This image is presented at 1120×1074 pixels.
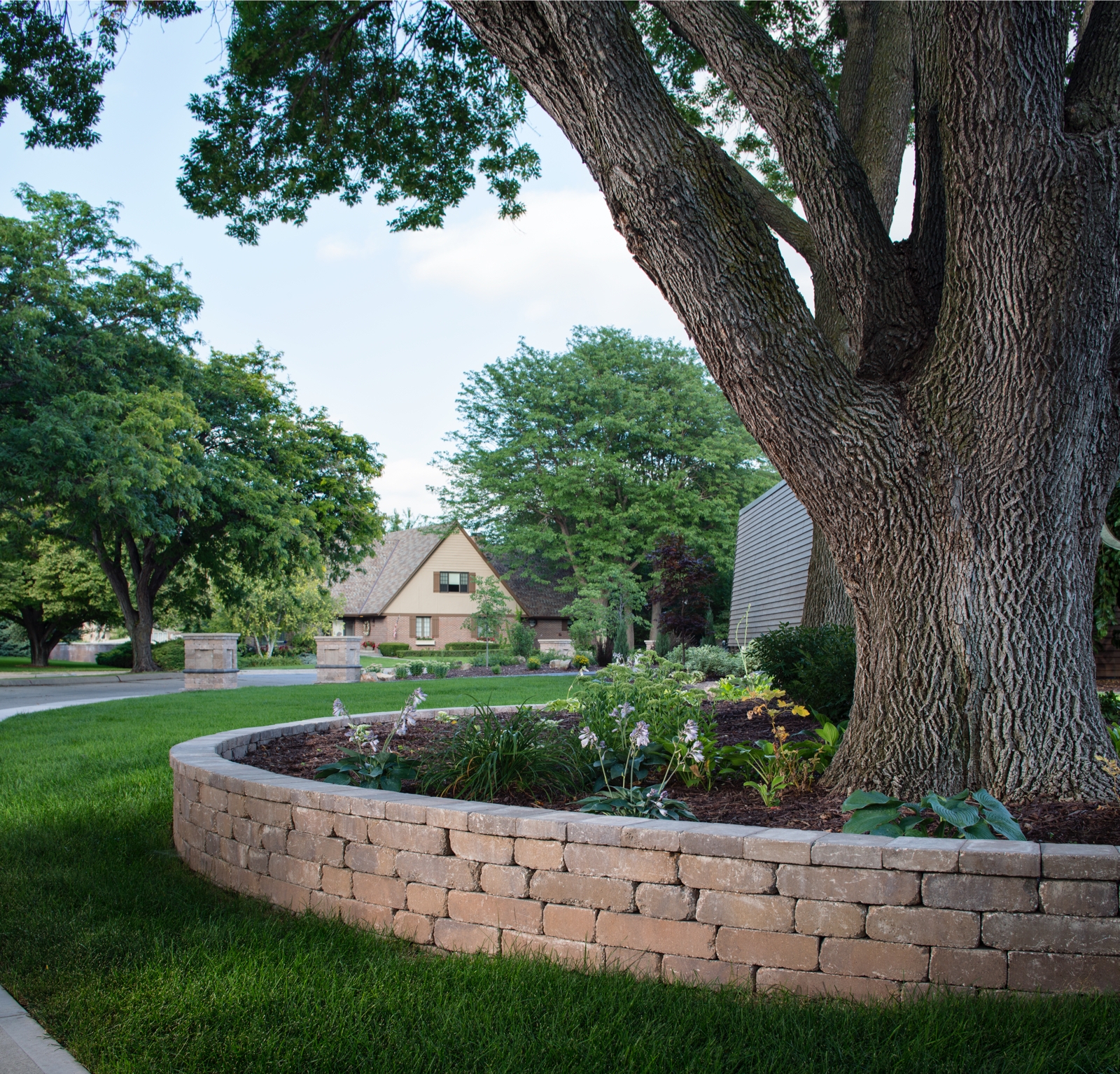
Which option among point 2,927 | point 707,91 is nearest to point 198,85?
point 707,91

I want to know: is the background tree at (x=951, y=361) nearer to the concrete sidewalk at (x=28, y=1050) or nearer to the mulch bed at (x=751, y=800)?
the mulch bed at (x=751, y=800)

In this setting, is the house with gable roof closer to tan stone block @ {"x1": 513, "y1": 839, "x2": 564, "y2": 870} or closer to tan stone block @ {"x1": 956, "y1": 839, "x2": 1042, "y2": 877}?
tan stone block @ {"x1": 513, "y1": 839, "x2": 564, "y2": 870}

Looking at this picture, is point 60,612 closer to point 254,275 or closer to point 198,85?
point 254,275

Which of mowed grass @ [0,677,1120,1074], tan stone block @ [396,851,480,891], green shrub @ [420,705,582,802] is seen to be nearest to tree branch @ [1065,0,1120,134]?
mowed grass @ [0,677,1120,1074]

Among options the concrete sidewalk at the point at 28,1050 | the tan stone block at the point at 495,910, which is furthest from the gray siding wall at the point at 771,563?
the concrete sidewalk at the point at 28,1050

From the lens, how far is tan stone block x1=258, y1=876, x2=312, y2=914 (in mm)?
3969

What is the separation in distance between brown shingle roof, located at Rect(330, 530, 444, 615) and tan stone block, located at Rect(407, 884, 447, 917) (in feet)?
122

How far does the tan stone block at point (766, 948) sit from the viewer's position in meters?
2.96

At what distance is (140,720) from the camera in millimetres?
11000

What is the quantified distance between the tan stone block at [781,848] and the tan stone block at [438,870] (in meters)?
1.09

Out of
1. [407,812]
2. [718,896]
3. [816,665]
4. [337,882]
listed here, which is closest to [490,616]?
[816,665]

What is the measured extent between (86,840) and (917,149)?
5791 millimetres

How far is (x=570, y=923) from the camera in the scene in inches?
129

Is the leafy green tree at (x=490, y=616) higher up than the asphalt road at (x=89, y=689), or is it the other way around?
the leafy green tree at (x=490, y=616)
